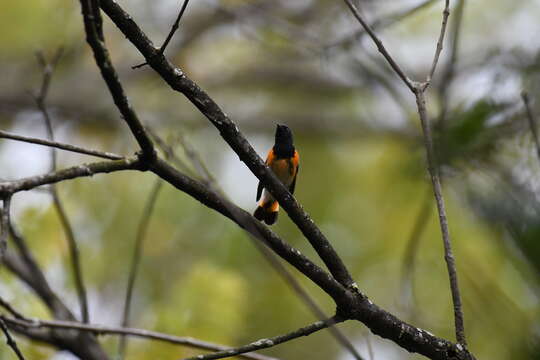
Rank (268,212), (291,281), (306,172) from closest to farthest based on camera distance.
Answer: (291,281)
(268,212)
(306,172)

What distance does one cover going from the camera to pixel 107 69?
5.46 feet

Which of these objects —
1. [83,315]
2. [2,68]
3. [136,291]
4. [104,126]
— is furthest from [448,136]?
[2,68]

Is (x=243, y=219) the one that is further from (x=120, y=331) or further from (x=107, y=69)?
(x=120, y=331)

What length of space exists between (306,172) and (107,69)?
4.79 metres

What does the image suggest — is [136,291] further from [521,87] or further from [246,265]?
[521,87]

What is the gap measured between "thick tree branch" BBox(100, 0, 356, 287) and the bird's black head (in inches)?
89.9

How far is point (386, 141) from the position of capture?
7410 millimetres

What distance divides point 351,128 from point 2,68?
11.7 ft

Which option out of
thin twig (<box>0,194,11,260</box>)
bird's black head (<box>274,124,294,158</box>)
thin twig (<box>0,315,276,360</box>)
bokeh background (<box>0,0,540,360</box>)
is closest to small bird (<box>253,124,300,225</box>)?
bird's black head (<box>274,124,294,158</box>)

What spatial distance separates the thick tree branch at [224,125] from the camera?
1.80 meters

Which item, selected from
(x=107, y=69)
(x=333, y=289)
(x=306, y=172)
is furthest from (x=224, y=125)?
(x=306, y=172)

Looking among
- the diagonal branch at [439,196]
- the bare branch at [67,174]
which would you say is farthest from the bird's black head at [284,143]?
the bare branch at [67,174]

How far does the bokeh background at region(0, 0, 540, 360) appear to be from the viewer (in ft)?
8.21

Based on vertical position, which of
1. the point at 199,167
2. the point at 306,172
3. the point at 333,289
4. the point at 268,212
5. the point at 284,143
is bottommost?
the point at 333,289
